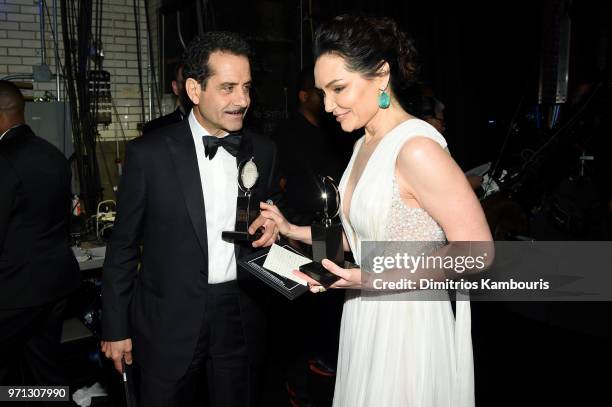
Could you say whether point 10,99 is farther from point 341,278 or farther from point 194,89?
point 341,278

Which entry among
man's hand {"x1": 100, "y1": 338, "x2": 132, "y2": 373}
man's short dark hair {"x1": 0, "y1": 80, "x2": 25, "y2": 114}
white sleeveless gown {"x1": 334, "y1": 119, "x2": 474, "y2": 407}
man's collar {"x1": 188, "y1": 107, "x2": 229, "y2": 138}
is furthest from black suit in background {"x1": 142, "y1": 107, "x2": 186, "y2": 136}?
white sleeveless gown {"x1": 334, "y1": 119, "x2": 474, "y2": 407}

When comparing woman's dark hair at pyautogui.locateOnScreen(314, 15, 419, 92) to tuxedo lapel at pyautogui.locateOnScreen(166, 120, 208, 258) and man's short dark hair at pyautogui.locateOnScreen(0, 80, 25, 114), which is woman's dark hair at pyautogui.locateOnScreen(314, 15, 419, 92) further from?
man's short dark hair at pyautogui.locateOnScreen(0, 80, 25, 114)

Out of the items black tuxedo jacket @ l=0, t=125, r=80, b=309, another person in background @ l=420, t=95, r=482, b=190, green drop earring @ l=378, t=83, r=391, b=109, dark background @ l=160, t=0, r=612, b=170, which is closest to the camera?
green drop earring @ l=378, t=83, r=391, b=109

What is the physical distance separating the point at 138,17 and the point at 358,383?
545 cm

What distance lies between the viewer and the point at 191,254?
2.31 meters

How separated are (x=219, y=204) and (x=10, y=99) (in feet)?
6.42

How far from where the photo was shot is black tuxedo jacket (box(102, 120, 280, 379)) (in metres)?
2.29

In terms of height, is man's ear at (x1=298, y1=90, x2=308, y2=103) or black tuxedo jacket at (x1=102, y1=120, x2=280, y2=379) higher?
man's ear at (x1=298, y1=90, x2=308, y2=103)

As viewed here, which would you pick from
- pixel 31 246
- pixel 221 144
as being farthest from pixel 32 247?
pixel 221 144

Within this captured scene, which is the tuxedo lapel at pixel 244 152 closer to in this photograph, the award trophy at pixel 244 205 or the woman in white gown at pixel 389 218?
the award trophy at pixel 244 205

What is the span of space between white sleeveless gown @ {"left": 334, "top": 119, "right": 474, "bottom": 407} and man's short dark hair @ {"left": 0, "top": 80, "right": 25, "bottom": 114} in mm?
2543

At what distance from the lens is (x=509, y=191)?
530cm

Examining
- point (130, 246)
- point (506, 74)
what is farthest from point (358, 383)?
point (506, 74)

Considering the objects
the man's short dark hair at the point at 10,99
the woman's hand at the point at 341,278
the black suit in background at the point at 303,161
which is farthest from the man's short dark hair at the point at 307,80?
the woman's hand at the point at 341,278
